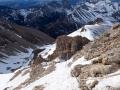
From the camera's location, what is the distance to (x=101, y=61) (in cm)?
3875

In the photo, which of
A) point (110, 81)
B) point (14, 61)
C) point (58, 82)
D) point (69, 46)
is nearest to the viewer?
point (110, 81)

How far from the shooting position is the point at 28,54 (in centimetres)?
17475

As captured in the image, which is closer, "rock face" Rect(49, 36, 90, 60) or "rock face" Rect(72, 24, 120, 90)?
"rock face" Rect(72, 24, 120, 90)

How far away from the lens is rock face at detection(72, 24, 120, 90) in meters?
36.0

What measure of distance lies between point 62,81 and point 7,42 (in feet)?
501

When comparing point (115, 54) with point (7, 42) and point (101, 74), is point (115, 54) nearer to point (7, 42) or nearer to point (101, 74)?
point (101, 74)

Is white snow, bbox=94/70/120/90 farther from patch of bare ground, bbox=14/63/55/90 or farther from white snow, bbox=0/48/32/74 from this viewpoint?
white snow, bbox=0/48/32/74

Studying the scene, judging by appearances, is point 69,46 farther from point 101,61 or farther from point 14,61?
point 14,61

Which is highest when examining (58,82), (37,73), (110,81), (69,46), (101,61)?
(101,61)

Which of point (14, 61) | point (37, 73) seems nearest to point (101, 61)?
point (37, 73)

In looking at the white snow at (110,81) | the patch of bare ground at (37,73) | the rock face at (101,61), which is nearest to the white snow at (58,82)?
the rock face at (101,61)

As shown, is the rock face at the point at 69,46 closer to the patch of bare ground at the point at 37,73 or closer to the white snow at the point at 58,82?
the patch of bare ground at the point at 37,73

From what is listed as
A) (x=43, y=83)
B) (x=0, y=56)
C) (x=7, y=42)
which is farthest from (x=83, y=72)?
(x=7, y=42)

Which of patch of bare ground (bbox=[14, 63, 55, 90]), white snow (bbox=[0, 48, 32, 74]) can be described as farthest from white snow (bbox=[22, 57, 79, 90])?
white snow (bbox=[0, 48, 32, 74])
